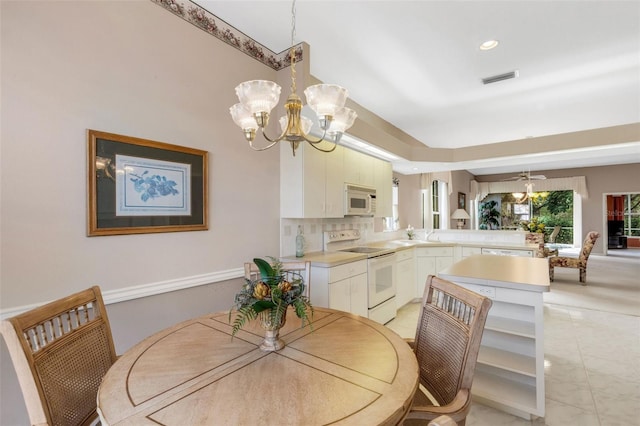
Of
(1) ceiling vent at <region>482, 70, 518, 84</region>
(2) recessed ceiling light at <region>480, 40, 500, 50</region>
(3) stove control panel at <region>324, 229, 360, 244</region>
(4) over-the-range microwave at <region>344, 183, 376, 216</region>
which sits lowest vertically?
(3) stove control panel at <region>324, 229, 360, 244</region>

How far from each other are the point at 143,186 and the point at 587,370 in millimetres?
3853

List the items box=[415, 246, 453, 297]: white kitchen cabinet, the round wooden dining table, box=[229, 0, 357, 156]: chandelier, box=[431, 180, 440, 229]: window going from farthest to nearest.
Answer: box=[431, 180, 440, 229]: window → box=[415, 246, 453, 297]: white kitchen cabinet → box=[229, 0, 357, 156]: chandelier → the round wooden dining table

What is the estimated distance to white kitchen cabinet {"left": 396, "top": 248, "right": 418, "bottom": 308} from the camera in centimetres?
415

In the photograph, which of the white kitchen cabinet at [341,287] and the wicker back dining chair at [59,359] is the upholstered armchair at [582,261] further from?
the wicker back dining chair at [59,359]

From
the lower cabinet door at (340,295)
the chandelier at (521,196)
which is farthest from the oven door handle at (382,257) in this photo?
the chandelier at (521,196)

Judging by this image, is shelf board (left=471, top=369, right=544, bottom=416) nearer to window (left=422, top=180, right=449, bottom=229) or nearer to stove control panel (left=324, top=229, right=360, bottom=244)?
stove control panel (left=324, top=229, right=360, bottom=244)

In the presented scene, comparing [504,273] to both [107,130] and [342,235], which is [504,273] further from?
[107,130]

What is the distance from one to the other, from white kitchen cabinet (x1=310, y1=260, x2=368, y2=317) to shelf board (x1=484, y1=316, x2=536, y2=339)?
1.27 metres

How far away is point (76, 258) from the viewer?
1.73 metres

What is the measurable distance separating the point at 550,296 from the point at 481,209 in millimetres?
7447

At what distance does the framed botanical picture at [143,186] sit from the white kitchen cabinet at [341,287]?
116 cm

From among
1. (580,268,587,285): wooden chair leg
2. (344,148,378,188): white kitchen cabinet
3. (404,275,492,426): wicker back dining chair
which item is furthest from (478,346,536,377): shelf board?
(580,268,587,285): wooden chair leg

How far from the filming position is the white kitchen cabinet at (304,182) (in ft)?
9.82

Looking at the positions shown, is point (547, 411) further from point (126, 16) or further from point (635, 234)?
point (635, 234)
